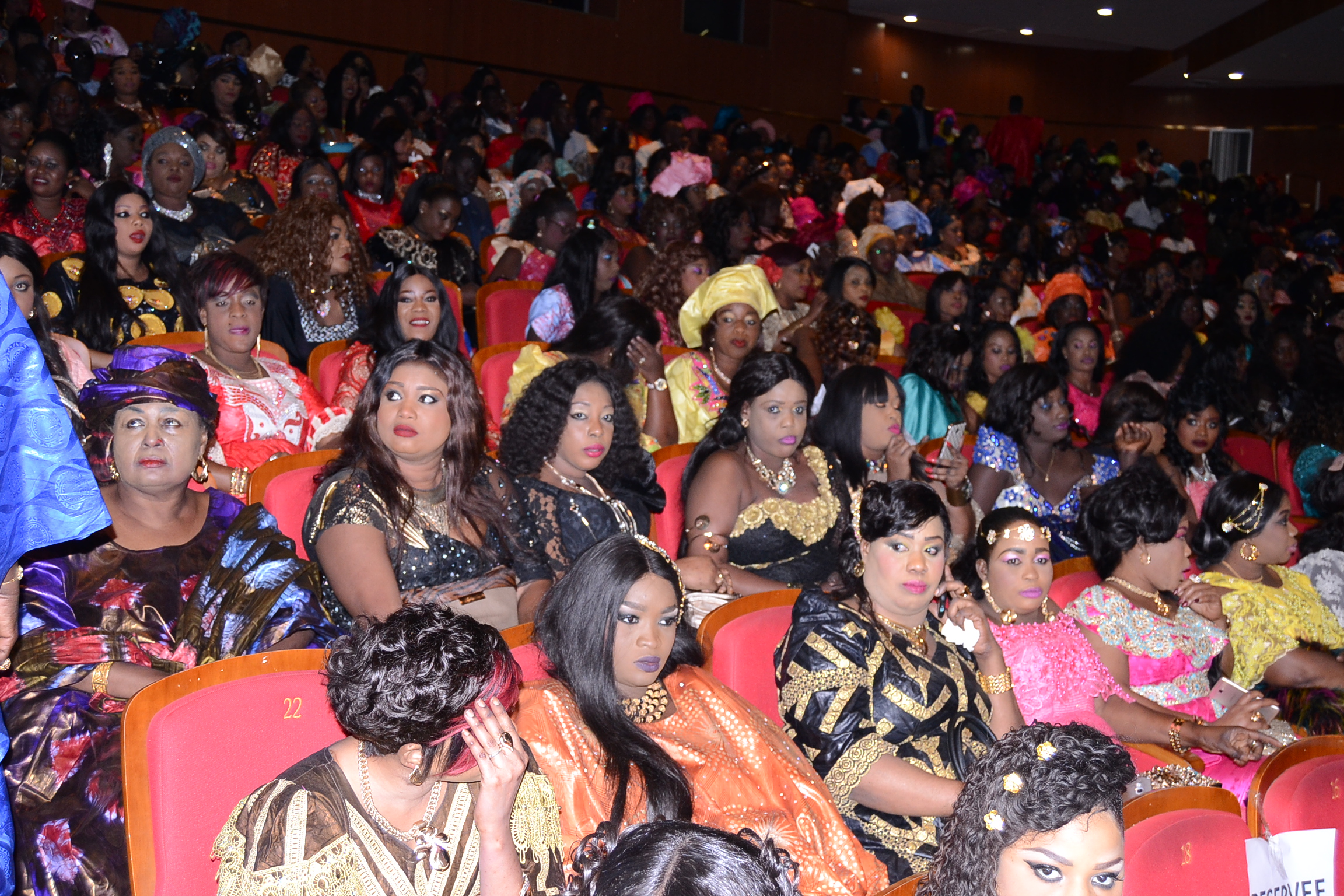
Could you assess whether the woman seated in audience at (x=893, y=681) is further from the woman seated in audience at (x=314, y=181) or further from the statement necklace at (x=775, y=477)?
the woman seated in audience at (x=314, y=181)

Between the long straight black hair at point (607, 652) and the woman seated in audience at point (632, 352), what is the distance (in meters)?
1.98

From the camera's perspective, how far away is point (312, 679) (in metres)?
1.87

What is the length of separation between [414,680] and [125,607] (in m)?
1.03

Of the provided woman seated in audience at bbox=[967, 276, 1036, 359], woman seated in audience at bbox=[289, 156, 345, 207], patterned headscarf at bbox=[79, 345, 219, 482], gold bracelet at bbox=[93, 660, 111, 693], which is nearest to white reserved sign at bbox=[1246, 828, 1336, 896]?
gold bracelet at bbox=[93, 660, 111, 693]

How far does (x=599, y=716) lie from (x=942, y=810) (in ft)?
2.12

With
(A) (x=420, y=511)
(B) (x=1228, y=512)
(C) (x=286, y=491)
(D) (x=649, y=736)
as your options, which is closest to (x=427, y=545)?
Answer: (A) (x=420, y=511)

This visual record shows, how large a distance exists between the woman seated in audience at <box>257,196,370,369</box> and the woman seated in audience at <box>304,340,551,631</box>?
1636 millimetres

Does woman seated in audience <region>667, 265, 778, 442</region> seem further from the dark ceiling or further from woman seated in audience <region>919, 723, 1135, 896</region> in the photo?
the dark ceiling

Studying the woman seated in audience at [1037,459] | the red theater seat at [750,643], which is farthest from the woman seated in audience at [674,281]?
the red theater seat at [750,643]

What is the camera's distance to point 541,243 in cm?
591

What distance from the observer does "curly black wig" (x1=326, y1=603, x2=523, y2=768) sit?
1532 mm

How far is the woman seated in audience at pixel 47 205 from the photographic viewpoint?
4656mm

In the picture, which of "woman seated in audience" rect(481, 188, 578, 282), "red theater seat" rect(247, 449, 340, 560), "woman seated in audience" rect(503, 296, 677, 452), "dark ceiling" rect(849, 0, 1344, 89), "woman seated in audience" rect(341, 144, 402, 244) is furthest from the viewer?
"dark ceiling" rect(849, 0, 1344, 89)

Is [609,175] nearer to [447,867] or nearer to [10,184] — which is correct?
[10,184]
